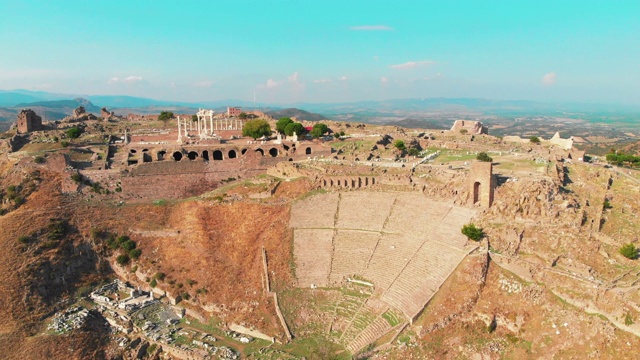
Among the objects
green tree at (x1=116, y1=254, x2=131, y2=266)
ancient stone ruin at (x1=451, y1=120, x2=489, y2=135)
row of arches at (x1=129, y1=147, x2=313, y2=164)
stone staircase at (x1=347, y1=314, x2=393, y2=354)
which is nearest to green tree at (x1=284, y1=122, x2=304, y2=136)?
row of arches at (x1=129, y1=147, x2=313, y2=164)

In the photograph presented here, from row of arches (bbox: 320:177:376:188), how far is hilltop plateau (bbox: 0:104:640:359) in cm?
16

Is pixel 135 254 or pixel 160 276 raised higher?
pixel 135 254

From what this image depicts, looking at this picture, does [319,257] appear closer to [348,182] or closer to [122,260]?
[348,182]

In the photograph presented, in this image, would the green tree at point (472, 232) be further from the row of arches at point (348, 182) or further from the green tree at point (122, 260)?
the green tree at point (122, 260)

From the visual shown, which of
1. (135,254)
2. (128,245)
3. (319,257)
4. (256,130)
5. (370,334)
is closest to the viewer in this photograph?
(370,334)

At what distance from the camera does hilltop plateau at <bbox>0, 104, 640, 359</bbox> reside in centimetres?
2791

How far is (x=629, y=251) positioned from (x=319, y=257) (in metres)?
21.6

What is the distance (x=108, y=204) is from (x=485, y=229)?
119 feet

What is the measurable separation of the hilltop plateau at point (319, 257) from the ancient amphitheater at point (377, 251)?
5.5 inches

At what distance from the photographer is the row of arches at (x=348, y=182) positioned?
44.7m

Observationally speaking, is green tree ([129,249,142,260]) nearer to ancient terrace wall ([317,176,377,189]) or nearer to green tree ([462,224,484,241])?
ancient terrace wall ([317,176,377,189])

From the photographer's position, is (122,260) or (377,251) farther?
(122,260)

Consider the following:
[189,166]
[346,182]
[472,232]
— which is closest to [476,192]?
[472,232]

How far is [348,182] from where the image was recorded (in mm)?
44812
